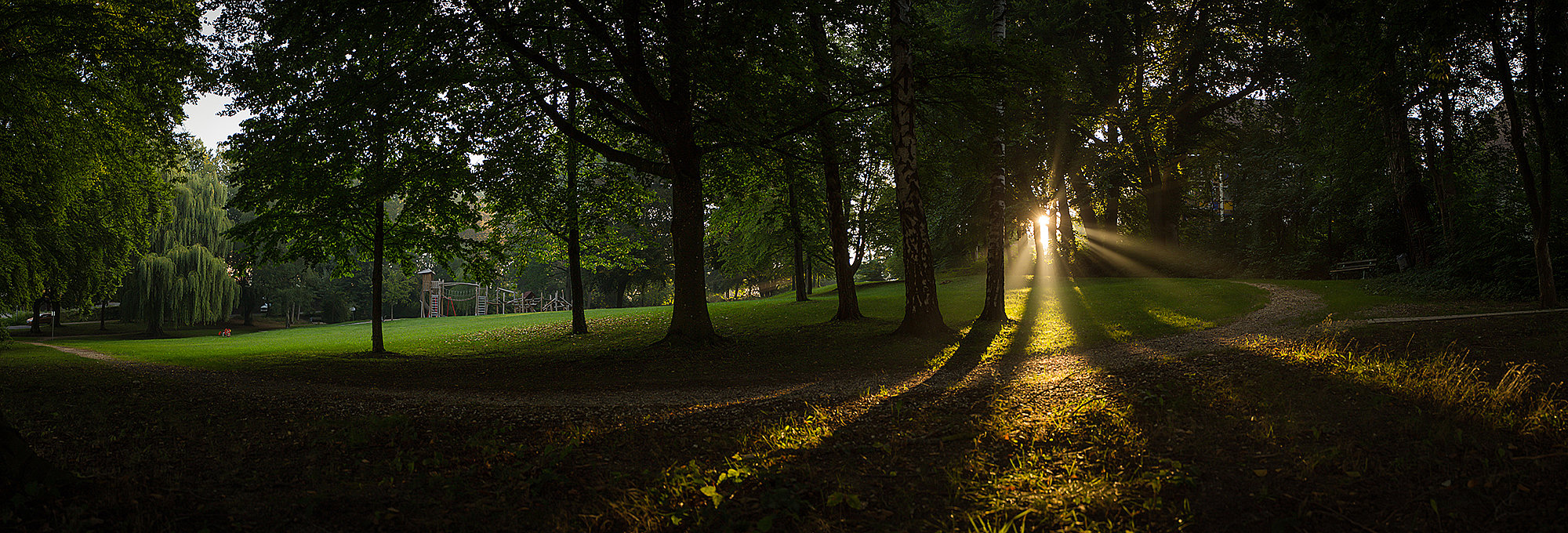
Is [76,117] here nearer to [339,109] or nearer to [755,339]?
[339,109]

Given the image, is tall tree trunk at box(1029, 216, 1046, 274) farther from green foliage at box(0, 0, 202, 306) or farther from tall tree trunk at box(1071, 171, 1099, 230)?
green foliage at box(0, 0, 202, 306)

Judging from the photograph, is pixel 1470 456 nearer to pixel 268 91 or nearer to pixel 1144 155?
pixel 268 91

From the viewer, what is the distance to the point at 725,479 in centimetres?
452

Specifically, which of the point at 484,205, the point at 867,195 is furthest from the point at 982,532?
the point at 867,195

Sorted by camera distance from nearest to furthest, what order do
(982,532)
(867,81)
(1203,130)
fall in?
(982,532)
(867,81)
(1203,130)

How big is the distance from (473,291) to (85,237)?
4349cm

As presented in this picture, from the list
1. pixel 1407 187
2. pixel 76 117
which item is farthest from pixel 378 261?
pixel 1407 187

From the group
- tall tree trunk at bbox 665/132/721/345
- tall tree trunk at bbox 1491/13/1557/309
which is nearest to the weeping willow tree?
tall tree trunk at bbox 665/132/721/345

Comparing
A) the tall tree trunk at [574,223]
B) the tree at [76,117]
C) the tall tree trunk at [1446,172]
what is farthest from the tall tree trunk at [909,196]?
the tree at [76,117]

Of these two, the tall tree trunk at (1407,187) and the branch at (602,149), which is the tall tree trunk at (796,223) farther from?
the tall tree trunk at (1407,187)

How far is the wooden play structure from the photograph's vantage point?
5403cm

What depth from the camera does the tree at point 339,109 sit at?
1035cm

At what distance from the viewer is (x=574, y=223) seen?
18484mm

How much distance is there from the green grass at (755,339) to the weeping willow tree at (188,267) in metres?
3.51
